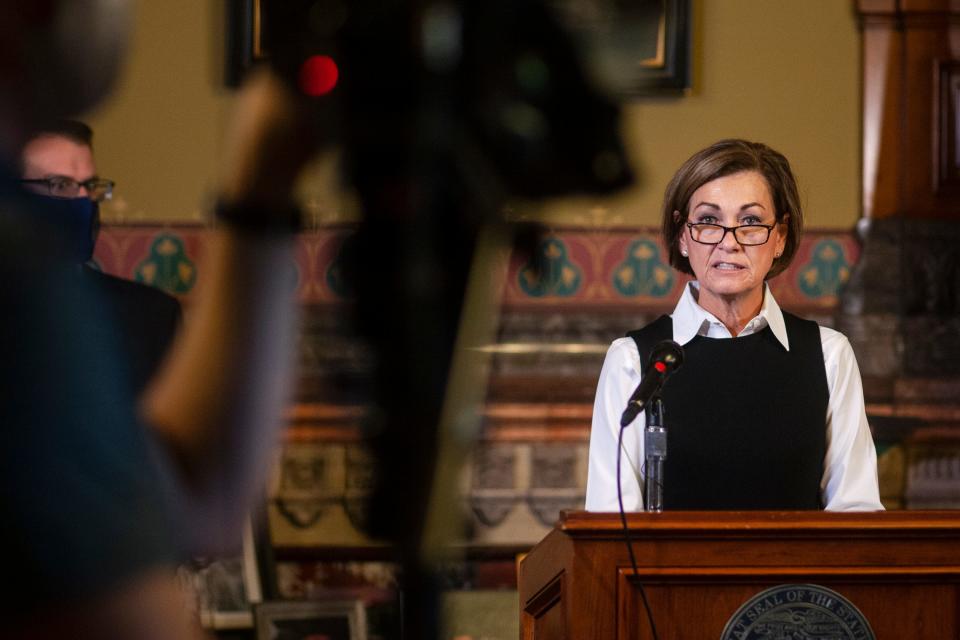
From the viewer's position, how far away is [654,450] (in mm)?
1688

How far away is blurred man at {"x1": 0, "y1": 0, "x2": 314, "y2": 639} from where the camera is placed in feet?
1.04

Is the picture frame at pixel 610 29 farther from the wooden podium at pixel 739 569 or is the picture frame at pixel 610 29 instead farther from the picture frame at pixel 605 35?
the wooden podium at pixel 739 569

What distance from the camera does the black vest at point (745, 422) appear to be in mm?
1940

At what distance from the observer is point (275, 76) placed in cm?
33

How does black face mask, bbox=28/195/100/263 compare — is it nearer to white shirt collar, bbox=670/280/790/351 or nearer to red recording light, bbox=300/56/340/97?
red recording light, bbox=300/56/340/97

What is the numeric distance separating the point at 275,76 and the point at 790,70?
3.28 meters

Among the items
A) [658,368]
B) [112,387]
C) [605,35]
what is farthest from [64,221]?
[658,368]

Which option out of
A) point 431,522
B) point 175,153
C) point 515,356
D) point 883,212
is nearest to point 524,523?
point 515,356

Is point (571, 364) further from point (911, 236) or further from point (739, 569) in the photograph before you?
point (739, 569)

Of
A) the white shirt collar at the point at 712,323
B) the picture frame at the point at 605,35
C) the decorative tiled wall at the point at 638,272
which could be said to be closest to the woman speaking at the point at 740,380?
the white shirt collar at the point at 712,323

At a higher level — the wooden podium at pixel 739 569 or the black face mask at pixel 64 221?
the black face mask at pixel 64 221

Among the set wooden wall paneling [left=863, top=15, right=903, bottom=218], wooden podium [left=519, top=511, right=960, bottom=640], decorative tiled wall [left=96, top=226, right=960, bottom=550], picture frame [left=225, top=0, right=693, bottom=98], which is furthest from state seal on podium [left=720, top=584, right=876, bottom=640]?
wooden wall paneling [left=863, top=15, right=903, bottom=218]

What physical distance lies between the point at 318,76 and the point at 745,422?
1.72m

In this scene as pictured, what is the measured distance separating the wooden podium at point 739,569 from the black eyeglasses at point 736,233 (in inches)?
22.2
